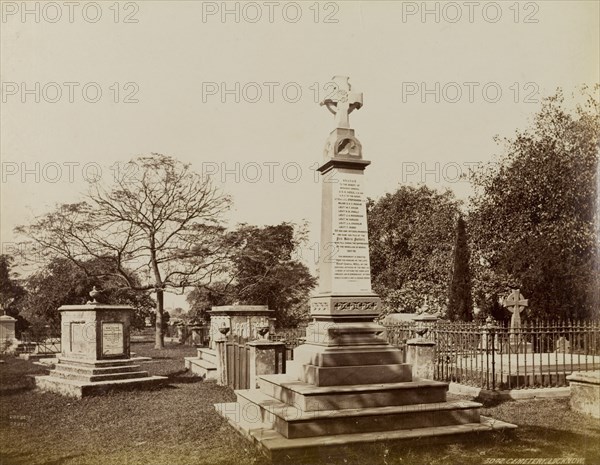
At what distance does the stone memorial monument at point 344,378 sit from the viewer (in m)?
7.30

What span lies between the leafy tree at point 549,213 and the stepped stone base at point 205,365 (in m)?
14.7

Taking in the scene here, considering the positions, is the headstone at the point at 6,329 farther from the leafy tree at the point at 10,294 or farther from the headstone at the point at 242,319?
the headstone at the point at 242,319

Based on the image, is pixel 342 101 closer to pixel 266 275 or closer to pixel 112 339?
pixel 112 339

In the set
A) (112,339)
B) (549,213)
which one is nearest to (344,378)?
(112,339)

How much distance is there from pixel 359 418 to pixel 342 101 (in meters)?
4.97

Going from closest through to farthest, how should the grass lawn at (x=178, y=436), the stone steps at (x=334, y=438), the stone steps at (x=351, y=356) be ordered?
the stone steps at (x=334, y=438), the grass lawn at (x=178, y=436), the stone steps at (x=351, y=356)

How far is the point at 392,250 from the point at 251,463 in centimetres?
3943

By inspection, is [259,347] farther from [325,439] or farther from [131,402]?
[325,439]

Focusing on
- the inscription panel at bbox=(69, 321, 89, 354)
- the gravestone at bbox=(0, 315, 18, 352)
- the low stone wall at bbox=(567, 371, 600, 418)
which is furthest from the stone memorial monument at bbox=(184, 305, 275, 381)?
the gravestone at bbox=(0, 315, 18, 352)

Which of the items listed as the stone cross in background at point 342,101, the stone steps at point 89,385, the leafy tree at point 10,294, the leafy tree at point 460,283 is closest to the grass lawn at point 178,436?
the stone steps at point 89,385

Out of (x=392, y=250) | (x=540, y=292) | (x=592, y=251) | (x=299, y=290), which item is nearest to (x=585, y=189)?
(x=592, y=251)

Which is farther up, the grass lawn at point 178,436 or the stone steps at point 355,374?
the stone steps at point 355,374

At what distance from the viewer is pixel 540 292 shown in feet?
83.5

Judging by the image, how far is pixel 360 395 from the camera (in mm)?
7781
